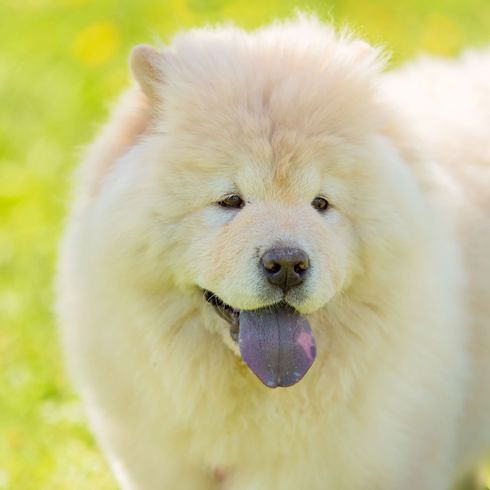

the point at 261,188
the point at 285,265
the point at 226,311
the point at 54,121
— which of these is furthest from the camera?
the point at 54,121

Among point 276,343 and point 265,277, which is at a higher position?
point 265,277

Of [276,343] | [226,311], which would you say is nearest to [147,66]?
[226,311]

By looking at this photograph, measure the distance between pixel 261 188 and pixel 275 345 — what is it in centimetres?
51

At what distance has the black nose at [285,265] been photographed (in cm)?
303

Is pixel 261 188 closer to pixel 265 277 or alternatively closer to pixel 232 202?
pixel 232 202

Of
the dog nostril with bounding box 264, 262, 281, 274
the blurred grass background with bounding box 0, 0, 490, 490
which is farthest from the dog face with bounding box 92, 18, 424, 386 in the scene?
the blurred grass background with bounding box 0, 0, 490, 490

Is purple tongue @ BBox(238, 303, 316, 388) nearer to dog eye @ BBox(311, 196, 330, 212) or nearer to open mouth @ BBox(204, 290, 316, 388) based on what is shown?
open mouth @ BBox(204, 290, 316, 388)

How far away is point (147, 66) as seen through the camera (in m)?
3.43

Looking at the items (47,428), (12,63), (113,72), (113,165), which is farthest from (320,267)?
(12,63)

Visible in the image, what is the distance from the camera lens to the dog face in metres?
3.13

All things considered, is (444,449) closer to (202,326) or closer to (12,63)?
(202,326)

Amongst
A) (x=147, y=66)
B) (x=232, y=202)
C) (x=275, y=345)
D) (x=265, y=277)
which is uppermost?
(x=147, y=66)

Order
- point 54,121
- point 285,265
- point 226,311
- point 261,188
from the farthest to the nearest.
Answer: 1. point 54,121
2. point 226,311
3. point 261,188
4. point 285,265

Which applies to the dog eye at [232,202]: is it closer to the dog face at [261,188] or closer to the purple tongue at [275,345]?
the dog face at [261,188]
